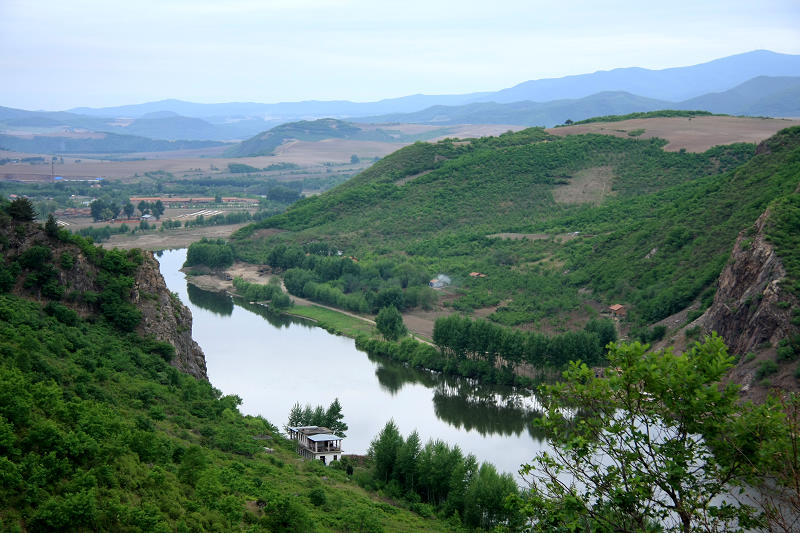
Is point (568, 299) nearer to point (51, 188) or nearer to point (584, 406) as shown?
point (584, 406)

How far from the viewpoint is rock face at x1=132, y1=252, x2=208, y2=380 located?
28.3 metres

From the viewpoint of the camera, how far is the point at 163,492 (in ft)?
51.7

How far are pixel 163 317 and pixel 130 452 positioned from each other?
13002 millimetres

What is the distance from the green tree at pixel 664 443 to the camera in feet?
28.0

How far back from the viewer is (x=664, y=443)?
8945 millimetres

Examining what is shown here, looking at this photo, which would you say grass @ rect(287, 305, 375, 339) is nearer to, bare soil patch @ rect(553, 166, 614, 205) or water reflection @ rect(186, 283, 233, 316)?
water reflection @ rect(186, 283, 233, 316)

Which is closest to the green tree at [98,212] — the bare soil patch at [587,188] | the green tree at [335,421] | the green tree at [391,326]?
the bare soil patch at [587,188]

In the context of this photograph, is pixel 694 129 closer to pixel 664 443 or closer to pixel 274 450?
pixel 274 450

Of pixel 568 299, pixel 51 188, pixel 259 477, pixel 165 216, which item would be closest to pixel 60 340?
pixel 259 477

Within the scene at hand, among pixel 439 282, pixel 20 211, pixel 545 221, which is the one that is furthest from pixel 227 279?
pixel 20 211

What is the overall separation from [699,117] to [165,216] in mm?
57987

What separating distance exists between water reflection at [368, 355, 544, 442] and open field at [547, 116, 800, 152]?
44565mm

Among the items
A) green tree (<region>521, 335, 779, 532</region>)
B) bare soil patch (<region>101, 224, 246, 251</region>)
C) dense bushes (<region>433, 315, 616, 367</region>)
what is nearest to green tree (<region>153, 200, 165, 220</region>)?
bare soil patch (<region>101, 224, 246, 251</region>)

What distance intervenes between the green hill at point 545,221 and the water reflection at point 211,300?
6544 millimetres
